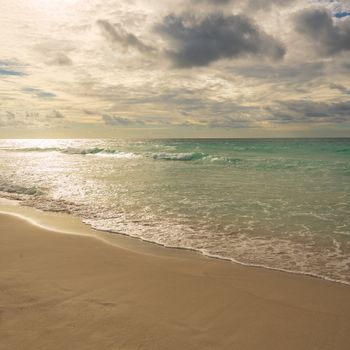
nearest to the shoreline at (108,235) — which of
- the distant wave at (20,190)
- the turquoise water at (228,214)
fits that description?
the turquoise water at (228,214)

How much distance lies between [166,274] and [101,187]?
928 centimetres

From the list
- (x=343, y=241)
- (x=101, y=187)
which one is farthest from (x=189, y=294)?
(x=101, y=187)

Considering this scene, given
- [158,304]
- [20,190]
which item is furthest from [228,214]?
[20,190]

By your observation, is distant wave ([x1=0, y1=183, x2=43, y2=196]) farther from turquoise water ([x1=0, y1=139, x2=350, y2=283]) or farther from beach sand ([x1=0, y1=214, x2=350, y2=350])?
beach sand ([x1=0, y1=214, x2=350, y2=350])

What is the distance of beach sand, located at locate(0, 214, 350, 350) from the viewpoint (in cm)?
327

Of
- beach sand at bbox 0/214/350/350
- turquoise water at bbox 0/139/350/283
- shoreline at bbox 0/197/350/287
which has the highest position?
turquoise water at bbox 0/139/350/283

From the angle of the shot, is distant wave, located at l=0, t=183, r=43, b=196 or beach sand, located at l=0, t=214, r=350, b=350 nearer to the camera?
beach sand, located at l=0, t=214, r=350, b=350

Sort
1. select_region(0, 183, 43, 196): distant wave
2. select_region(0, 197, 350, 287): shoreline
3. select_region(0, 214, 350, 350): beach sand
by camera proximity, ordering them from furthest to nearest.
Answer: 1. select_region(0, 183, 43, 196): distant wave
2. select_region(0, 197, 350, 287): shoreline
3. select_region(0, 214, 350, 350): beach sand

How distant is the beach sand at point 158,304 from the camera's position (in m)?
3.27

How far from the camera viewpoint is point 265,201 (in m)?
10.7

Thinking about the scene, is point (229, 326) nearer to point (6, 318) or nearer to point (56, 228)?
point (6, 318)

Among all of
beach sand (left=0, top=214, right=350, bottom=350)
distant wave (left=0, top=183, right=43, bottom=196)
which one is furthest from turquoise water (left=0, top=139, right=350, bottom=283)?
beach sand (left=0, top=214, right=350, bottom=350)

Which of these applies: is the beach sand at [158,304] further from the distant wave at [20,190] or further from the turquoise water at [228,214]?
the distant wave at [20,190]

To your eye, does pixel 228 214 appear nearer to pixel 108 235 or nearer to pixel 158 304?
pixel 108 235
